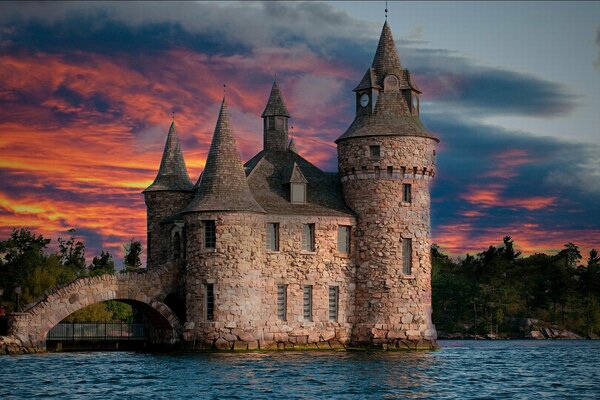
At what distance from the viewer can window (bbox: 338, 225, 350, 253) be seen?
68562 millimetres

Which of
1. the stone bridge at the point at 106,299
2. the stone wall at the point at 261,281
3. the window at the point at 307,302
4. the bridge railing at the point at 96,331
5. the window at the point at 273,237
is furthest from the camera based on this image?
the bridge railing at the point at 96,331

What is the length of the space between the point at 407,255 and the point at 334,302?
17.3 ft

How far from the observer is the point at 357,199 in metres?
68.8

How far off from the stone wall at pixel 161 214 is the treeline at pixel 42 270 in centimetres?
1793

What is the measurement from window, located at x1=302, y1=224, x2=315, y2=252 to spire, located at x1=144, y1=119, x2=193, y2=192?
33.3 feet

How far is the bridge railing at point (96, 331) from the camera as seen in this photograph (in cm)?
7206

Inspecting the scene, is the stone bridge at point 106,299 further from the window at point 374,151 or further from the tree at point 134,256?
the tree at point 134,256

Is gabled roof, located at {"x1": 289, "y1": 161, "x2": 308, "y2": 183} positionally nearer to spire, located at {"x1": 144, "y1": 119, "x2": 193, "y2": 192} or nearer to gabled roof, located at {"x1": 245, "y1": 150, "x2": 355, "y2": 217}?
gabled roof, located at {"x1": 245, "y1": 150, "x2": 355, "y2": 217}

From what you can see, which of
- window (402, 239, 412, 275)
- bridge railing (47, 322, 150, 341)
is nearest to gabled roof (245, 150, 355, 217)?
window (402, 239, 412, 275)

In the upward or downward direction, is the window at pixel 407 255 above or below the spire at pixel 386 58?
below

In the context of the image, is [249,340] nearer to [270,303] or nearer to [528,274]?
[270,303]

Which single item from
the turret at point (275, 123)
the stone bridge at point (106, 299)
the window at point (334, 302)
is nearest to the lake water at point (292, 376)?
the stone bridge at point (106, 299)

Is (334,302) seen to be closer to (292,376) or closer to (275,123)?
(275,123)

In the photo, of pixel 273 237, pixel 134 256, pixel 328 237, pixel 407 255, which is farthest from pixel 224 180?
pixel 134 256
